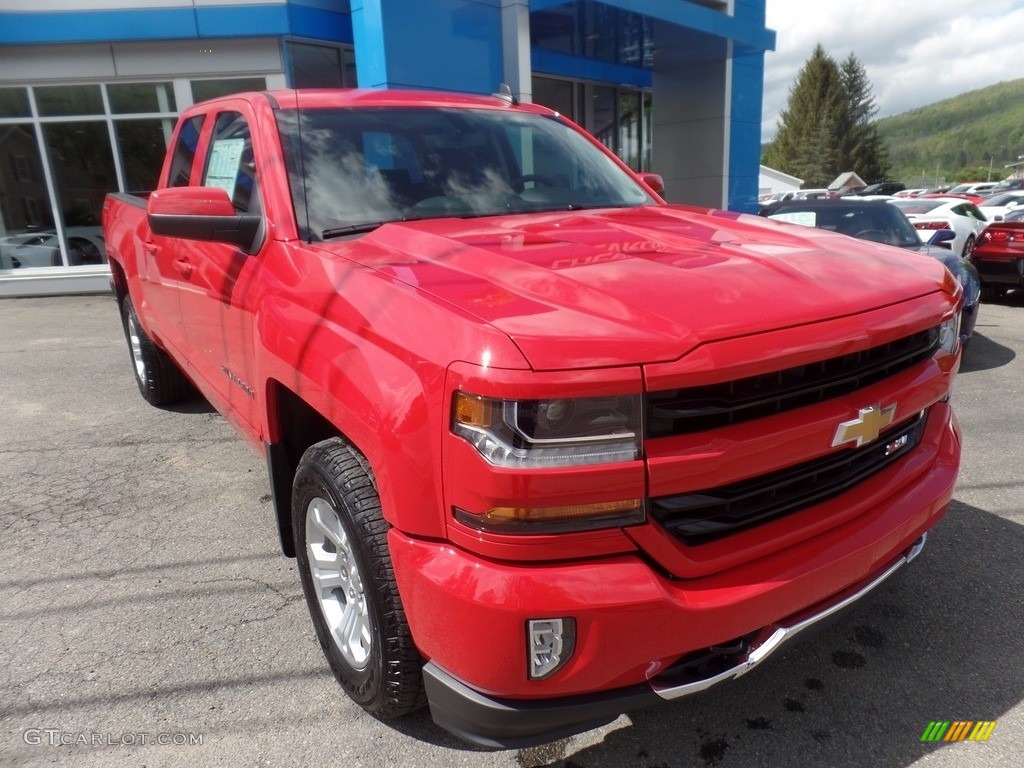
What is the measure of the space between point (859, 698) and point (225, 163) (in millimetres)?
3167

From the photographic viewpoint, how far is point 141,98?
39.4ft

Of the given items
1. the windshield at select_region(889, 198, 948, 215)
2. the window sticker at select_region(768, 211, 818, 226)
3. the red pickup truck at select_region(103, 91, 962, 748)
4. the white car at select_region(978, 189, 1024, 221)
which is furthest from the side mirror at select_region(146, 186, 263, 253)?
the white car at select_region(978, 189, 1024, 221)

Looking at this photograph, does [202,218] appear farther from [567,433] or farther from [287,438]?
[567,433]

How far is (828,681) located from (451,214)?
208 centimetres

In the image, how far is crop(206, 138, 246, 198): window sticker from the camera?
3088mm

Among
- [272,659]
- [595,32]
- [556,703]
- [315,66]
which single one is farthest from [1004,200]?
[556,703]

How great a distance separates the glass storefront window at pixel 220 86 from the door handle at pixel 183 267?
968cm

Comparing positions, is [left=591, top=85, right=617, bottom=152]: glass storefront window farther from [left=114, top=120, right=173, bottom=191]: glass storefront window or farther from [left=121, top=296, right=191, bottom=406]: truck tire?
[left=121, top=296, right=191, bottom=406]: truck tire

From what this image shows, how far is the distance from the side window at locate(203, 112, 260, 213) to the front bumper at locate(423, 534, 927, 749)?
1.87 metres

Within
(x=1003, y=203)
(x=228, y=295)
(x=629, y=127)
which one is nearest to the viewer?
(x=228, y=295)

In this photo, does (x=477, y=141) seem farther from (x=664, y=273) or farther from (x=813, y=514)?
(x=813, y=514)

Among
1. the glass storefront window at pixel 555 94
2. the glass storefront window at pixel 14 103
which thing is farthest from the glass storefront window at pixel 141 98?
the glass storefront window at pixel 555 94

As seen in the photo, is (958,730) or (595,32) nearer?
(958,730)

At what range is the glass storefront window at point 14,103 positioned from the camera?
11.8 m
